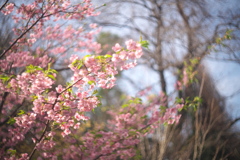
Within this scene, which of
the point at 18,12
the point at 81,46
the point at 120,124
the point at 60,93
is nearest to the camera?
the point at 60,93

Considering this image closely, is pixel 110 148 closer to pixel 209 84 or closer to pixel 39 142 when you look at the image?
pixel 39 142

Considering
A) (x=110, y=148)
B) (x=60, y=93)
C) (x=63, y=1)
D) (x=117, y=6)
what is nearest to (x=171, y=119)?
(x=110, y=148)

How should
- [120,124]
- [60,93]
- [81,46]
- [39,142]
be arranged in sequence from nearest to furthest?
[60,93]
[39,142]
[120,124]
[81,46]

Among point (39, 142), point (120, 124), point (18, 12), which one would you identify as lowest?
point (120, 124)

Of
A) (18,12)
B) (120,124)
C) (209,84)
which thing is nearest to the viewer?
(18,12)

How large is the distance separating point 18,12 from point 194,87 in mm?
3953

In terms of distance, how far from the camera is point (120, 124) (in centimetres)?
316

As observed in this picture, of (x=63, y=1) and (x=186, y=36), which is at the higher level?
(x=63, y=1)

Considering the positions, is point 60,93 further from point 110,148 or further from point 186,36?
point 186,36

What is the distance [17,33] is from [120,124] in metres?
2.12

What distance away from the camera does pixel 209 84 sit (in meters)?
4.34

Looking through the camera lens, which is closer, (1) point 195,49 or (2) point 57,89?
(2) point 57,89

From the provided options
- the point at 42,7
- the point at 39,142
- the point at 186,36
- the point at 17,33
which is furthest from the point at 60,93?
the point at 186,36

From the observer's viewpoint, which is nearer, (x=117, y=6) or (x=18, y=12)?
(x=18, y=12)
